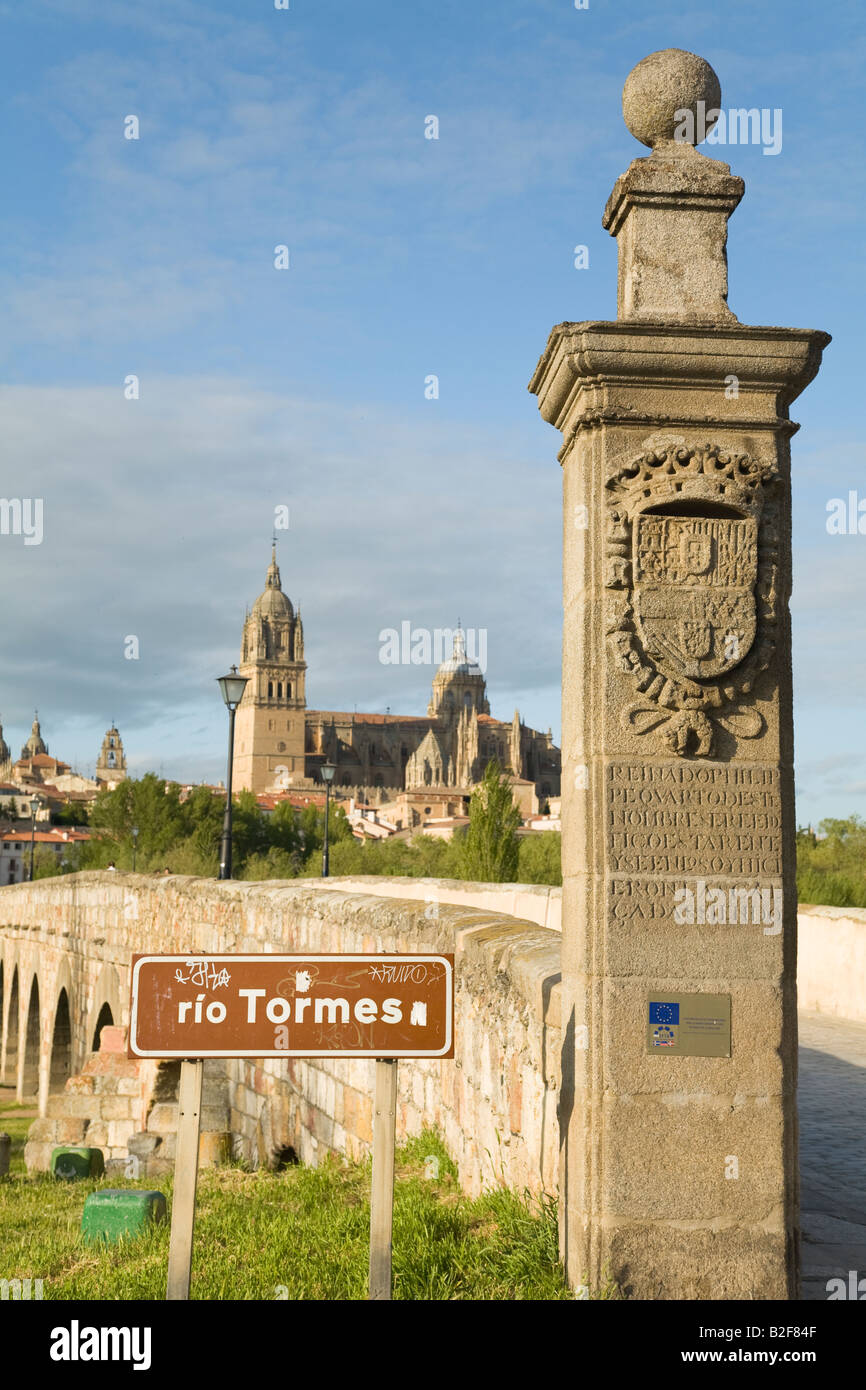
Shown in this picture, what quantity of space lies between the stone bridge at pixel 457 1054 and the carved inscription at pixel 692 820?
2.84 ft

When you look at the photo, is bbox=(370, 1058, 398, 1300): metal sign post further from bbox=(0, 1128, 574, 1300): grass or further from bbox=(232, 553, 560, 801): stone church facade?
bbox=(232, 553, 560, 801): stone church facade

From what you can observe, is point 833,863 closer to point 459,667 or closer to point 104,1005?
point 104,1005

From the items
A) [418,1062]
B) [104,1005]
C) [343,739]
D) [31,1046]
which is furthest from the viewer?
[343,739]

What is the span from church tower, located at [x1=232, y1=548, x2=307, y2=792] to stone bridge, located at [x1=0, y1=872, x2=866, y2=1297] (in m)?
135

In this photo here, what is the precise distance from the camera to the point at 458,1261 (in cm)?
446

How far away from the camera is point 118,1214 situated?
21.7ft

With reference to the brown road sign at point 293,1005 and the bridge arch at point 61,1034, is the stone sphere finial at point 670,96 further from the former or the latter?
the bridge arch at point 61,1034

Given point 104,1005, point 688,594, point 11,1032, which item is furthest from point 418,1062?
point 11,1032

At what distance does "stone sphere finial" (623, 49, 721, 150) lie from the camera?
4.52 meters

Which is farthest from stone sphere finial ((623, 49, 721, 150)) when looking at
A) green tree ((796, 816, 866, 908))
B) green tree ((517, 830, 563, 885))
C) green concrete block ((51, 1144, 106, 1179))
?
green tree ((517, 830, 563, 885))

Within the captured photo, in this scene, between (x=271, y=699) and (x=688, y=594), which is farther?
(x=271, y=699)

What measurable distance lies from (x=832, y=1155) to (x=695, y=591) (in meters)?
3.72
